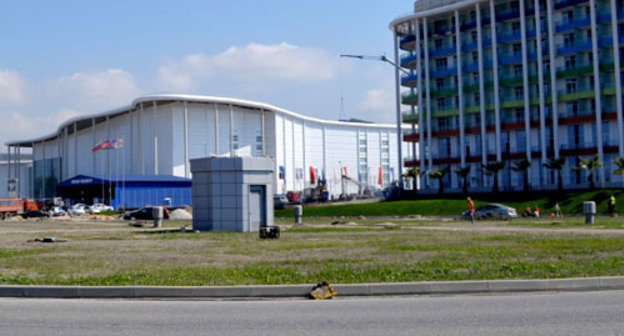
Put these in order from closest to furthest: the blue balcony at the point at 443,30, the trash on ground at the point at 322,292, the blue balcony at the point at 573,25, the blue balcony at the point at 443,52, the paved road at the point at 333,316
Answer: the paved road at the point at 333,316
the trash on ground at the point at 322,292
the blue balcony at the point at 573,25
the blue balcony at the point at 443,52
the blue balcony at the point at 443,30

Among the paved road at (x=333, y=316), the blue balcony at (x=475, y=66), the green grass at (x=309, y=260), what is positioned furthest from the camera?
the blue balcony at (x=475, y=66)

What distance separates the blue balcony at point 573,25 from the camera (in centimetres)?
8106

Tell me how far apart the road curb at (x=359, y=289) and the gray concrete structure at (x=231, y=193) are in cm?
2302

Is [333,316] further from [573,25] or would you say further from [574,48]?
[573,25]

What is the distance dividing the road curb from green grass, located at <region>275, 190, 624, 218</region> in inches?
1945

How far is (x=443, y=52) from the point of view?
95500 millimetres

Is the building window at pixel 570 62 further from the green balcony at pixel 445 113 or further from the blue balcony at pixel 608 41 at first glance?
the green balcony at pixel 445 113

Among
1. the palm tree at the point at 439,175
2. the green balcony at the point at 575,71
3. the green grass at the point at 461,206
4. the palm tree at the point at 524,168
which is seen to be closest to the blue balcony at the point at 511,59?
the green balcony at the point at 575,71

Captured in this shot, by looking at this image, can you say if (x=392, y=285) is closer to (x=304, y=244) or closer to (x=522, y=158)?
(x=304, y=244)

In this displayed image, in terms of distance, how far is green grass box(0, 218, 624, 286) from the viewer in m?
16.2

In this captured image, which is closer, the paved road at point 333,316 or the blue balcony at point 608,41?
the paved road at point 333,316

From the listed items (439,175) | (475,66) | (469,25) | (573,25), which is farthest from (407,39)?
(573,25)

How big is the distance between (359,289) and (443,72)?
8383 cm

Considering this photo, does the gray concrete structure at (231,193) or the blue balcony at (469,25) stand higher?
the blue balcony at (469,25)
